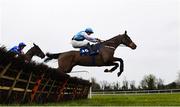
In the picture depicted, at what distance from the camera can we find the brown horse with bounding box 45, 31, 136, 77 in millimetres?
11523

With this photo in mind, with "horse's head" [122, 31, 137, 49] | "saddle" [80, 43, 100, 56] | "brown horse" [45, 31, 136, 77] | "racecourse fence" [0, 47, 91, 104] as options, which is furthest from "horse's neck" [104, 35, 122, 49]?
"racecourse fence" [0, 47, 91, 104]

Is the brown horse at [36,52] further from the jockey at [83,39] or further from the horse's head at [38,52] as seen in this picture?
the jockey at [83,39]

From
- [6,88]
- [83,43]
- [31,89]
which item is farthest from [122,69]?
[6,88]

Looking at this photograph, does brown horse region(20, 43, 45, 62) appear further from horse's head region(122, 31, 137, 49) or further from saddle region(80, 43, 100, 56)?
horse's head region(122, 31, 137, 49)

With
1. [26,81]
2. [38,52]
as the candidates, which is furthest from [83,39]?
[26,81]

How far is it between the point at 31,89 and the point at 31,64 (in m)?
0.87

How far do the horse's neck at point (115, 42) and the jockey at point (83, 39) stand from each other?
0.38 meters

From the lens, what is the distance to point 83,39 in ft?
38.0

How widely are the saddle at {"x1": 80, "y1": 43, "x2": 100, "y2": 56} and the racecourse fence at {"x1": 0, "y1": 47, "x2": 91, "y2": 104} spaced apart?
4.68ft

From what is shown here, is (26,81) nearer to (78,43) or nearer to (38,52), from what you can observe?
(78,43)

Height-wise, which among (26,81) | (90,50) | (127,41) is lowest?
(26,81)

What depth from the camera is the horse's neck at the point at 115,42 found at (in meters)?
11.9

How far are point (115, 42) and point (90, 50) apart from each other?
944 millimetres

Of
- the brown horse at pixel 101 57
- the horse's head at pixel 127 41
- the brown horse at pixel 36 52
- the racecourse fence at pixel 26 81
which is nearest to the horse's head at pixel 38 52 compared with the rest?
the brown horse at pixel 36 52
